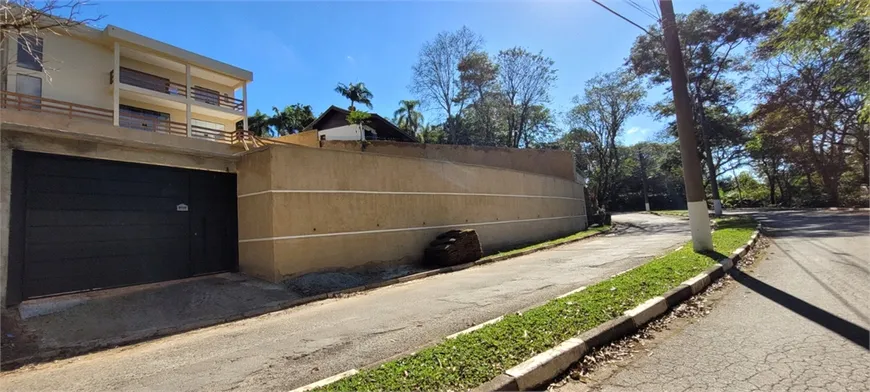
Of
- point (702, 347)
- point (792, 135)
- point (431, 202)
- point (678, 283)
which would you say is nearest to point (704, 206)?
point (678, 283)

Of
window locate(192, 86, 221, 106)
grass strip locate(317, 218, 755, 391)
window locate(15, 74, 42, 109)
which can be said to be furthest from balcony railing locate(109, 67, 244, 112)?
Answer: grass strip locate(317, 218, 755, 391)

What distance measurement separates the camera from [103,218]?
28.9ft

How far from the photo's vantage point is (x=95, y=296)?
317 inches

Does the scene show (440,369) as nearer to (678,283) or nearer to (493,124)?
(678,283)

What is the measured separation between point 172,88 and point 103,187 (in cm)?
1189

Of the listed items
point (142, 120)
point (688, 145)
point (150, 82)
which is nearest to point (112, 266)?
point (142, 120)

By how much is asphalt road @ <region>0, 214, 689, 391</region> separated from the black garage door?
149 inches

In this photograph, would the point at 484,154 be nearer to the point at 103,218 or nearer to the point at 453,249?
the point at 453,249

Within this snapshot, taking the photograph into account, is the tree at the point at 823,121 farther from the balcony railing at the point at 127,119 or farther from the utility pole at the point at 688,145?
the balcony railing at the point at 127,119

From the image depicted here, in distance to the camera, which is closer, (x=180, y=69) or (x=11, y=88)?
(x=11, y=88)

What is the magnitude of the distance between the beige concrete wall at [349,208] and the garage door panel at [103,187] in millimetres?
1562

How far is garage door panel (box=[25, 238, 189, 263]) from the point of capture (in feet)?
26.0

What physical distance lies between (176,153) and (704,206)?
12928mm

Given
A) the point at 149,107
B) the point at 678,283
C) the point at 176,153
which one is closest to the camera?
the point at 678,283
